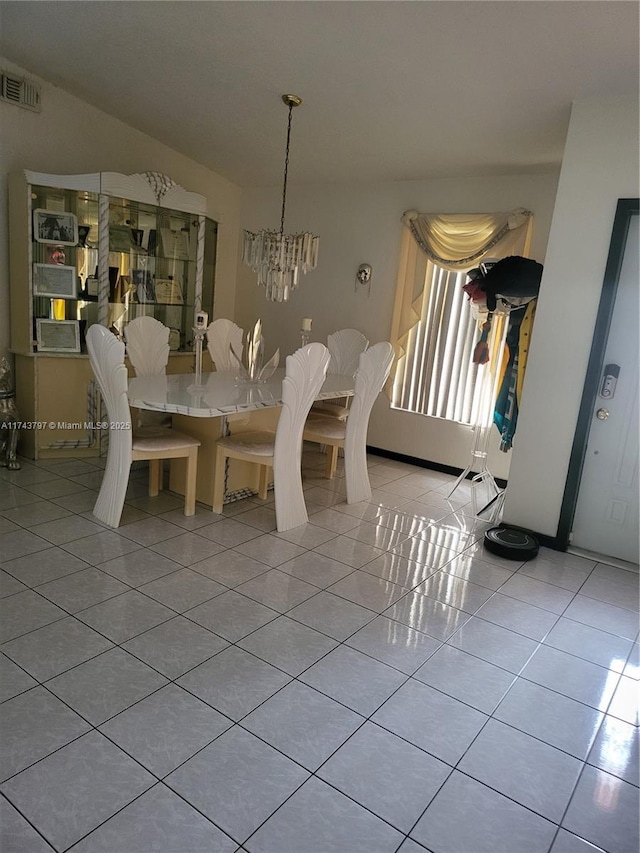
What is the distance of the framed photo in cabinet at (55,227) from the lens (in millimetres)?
4133

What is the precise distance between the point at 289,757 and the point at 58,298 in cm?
373

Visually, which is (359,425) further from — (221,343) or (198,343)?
(221,343)

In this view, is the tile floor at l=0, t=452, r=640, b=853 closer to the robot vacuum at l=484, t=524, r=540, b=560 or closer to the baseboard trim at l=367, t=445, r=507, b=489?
the robot vacuum at l=484, t=524, r=540, b=560

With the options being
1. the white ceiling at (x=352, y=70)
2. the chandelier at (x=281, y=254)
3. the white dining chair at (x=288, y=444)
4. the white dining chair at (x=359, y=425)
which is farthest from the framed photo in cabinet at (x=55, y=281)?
the white dining chair at (x=359, y=425)

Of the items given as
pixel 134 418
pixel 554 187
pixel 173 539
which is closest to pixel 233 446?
pixel 173 539

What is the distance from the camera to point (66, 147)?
4.41m

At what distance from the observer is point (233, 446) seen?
11.6 feet

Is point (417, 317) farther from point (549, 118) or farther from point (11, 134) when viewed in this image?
point (11, 134)

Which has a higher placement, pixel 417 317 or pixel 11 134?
pixel 11 134

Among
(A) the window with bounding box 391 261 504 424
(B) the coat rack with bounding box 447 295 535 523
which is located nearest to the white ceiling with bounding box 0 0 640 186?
(A) the window with bounding box 391 261 504 424

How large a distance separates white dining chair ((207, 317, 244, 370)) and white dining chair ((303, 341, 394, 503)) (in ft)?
2.87

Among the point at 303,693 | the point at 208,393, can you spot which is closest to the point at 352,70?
the point at 208,393

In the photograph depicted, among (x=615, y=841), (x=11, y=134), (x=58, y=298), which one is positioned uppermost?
(x=11, y=134)

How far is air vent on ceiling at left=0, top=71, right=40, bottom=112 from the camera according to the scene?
3926 mm
